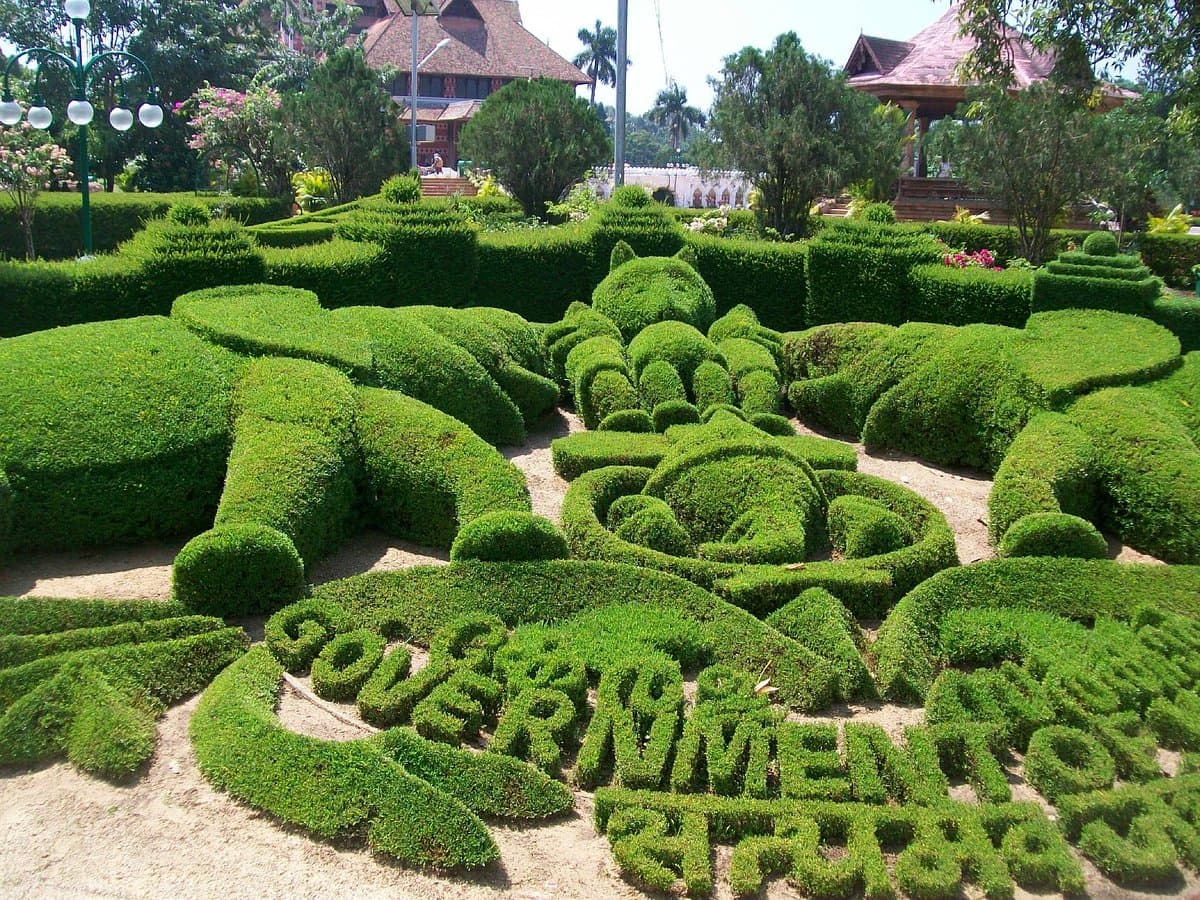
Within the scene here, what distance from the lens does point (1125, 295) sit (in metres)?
13.4

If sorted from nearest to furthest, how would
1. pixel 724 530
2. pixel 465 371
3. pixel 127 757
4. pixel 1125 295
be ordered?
pixel 127 757, pixel 724 530, pixel 465 371, pixel 1125 295

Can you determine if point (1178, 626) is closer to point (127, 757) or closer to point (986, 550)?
point (986, 550)

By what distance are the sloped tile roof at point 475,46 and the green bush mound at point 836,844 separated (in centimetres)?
6089

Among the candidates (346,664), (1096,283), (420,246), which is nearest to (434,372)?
(420,246)

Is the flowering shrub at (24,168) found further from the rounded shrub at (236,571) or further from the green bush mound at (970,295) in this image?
the rounded shrub at (236,571)

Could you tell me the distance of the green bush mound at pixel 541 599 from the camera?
23.2ft

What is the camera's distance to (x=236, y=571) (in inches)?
283

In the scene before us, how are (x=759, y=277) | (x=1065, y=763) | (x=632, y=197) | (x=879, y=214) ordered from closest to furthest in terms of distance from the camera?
(x=1065, y=763) → (x=879, y=214) → (x=632, y=197) → (x=759, y=277)

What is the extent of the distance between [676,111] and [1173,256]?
70359 mm

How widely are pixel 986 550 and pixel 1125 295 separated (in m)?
5.69

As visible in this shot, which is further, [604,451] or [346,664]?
[604,451]

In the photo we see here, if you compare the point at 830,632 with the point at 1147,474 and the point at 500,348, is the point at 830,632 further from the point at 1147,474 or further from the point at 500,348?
the point at 500,348

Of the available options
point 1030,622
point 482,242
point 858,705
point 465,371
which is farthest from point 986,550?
point 482,242

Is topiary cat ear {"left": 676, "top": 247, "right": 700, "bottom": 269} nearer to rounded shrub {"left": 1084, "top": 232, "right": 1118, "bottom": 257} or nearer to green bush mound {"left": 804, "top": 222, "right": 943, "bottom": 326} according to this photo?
green bush mound {"left": 804, "top": 222, "right": 943, "bottom": 326}
